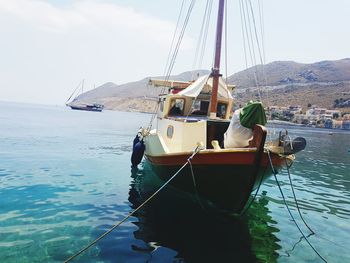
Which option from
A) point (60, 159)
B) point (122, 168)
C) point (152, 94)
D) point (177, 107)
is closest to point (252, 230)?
point (177, 107)

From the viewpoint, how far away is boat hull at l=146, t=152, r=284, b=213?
9.74 m

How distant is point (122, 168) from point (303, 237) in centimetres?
1311

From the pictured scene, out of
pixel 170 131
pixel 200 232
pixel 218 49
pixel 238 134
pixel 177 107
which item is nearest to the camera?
pixel 200 232

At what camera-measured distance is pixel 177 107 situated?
1680 centimetres

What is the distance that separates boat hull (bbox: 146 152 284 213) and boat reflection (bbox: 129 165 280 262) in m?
0.88

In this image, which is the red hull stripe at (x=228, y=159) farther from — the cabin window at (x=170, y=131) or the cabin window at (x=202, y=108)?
the cabin window at (x=202, y=108)

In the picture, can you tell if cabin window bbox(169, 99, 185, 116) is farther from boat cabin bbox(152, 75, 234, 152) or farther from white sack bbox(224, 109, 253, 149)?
A: white sack bbox(224, 109, 253, 149)

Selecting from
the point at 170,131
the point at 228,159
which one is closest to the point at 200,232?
the point at 228,159

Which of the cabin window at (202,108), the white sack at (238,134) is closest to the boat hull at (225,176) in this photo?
the white sack at (238,134)

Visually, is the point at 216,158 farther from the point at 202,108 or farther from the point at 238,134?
the point at 202,108

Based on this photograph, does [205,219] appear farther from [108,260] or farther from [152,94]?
[152,94]

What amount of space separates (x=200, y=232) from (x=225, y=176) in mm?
1924

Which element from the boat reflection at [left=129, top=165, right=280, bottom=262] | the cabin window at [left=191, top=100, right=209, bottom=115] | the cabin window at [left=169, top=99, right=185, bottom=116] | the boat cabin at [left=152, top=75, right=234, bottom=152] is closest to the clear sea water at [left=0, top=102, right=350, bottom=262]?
the boat reflection at [left=129, top=165, right=280, bottom=262]

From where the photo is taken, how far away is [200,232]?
33.7ft
